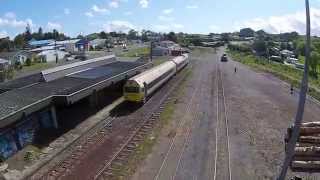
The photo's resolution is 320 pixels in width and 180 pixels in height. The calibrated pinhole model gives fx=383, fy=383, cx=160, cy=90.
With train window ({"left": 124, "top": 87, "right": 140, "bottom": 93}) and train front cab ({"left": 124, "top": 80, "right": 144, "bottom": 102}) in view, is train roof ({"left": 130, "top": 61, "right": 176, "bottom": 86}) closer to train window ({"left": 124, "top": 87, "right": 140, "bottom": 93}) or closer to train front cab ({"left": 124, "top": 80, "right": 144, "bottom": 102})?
train front cab ({"left": 124, "top": 80, "right": 144, "bottom": 102})

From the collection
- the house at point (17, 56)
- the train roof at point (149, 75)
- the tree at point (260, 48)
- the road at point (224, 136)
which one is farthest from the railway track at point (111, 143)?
the tree at point (260, 48)

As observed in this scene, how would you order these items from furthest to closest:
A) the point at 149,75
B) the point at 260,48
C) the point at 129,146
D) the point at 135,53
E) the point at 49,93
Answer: the point at 260,48, the point at 135,53, the point at 149,75, the point at 49,93, the point at 129,146

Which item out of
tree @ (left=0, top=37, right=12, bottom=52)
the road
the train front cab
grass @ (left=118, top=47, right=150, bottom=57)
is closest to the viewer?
the road

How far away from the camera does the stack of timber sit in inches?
886

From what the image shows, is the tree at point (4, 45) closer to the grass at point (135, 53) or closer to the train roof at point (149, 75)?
the grass at point (135, 53)

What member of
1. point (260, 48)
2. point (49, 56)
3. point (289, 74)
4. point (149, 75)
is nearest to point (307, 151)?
point (149, 75)

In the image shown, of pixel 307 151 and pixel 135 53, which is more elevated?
pixel 135 53

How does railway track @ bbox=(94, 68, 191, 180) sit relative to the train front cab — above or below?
below

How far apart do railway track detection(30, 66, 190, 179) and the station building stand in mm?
3612

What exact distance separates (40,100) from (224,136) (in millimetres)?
14635

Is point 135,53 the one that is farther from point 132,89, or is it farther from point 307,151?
point 307,151

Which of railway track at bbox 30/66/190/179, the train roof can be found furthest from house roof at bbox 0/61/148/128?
railway track at bbox 30/66/190/179

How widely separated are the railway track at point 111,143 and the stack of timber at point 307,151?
11.0m

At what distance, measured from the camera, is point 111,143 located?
29.5 metres
